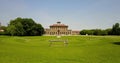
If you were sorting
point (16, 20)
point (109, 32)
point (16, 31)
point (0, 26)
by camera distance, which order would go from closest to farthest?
1. point (16, 31)
2. point (16, 20)
3. point (109, 32)
4. point (0, 26)

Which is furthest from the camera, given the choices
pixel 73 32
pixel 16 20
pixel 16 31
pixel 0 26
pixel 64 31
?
pixel 73 32

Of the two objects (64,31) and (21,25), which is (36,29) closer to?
(21,25)

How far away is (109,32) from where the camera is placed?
118 meters

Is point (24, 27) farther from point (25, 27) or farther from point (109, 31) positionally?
point (109, 31)

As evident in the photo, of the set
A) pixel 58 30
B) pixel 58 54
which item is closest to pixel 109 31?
pixel 58 30

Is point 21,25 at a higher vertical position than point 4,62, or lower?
higher

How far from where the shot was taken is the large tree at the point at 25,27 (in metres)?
91.0

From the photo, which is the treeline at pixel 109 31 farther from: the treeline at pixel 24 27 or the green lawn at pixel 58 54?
the green lawn at pixel 58 54

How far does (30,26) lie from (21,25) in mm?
8542

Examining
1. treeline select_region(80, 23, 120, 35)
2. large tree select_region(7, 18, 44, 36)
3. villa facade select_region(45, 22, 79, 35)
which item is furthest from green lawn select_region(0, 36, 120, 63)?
villa facade select_region(45, 22, 79, 35)

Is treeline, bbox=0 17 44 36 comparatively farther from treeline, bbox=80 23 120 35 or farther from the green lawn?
the green lawn

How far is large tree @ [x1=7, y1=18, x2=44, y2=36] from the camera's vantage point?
3581 inches

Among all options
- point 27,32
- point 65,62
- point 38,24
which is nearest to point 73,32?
point 38,24

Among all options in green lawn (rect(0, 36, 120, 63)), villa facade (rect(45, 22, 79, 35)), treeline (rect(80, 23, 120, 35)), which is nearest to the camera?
green lawn (rect(0, 36, 120, 63))
